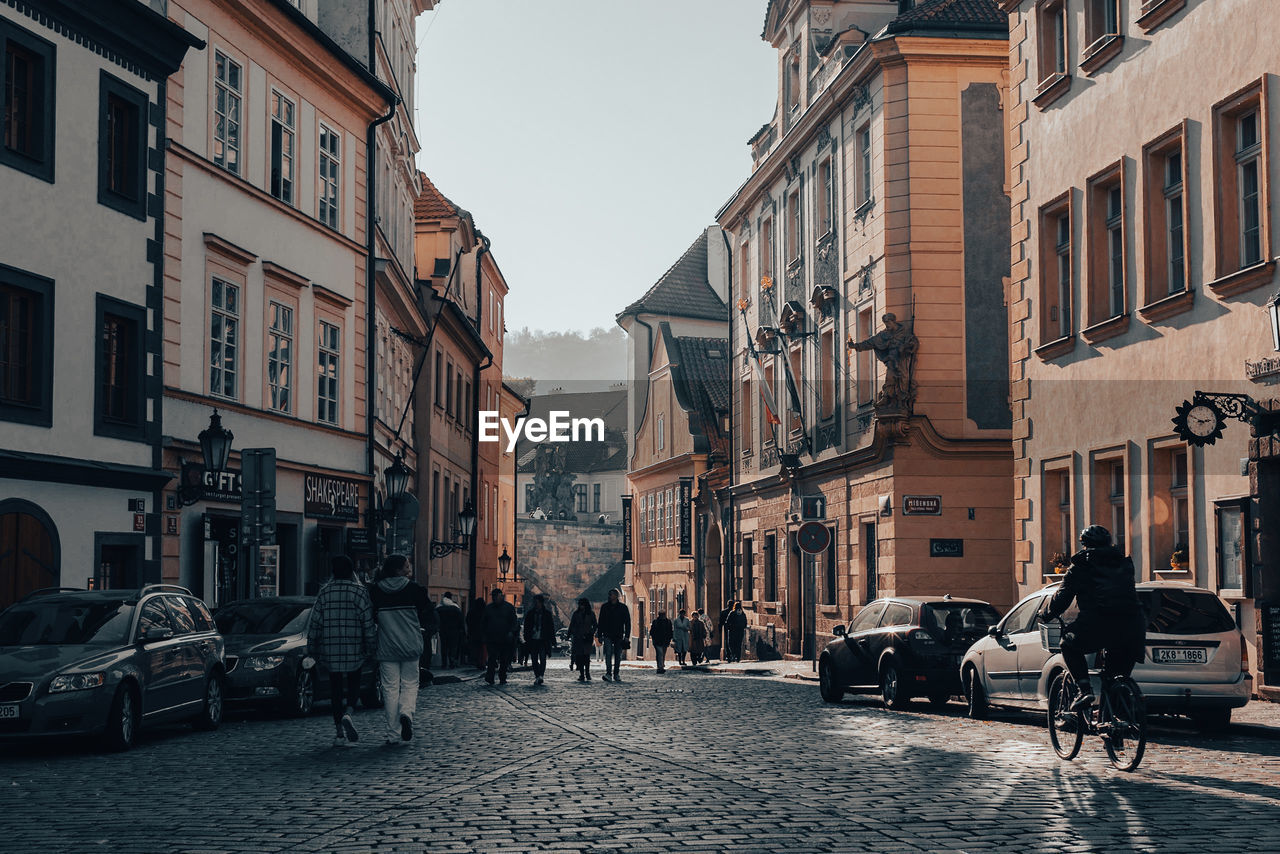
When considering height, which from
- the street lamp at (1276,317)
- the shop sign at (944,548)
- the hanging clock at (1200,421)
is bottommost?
the shop sign at (944,548)

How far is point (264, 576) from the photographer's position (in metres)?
22.7

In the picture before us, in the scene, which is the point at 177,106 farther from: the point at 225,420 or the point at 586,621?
the point at 586,621

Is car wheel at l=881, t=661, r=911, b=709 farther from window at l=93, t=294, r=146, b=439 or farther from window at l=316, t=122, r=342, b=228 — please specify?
window at l=316, t=122, r=342, b=228

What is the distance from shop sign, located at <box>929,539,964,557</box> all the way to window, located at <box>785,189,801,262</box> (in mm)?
12106

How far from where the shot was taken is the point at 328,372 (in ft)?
110

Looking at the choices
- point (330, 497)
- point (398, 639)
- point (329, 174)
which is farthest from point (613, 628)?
point (398, 639)

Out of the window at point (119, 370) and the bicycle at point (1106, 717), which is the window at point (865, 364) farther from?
the bicycle at point (1106, 717)

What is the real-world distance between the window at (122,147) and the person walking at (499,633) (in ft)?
33.5

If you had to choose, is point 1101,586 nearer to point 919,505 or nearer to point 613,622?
point 919,505

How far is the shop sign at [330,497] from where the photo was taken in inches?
1244

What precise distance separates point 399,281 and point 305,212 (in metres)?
8.88

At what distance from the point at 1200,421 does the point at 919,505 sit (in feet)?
48.8

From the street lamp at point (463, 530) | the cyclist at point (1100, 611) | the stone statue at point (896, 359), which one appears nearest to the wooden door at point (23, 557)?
the cyclist at point (1100, 611)

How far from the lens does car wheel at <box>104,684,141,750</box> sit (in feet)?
50.8
